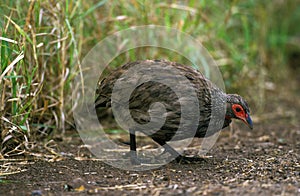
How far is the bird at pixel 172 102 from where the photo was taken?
372 cm

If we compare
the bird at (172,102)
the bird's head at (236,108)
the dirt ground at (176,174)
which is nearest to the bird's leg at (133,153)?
the bird at (172,102)

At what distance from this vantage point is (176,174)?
3570 mm

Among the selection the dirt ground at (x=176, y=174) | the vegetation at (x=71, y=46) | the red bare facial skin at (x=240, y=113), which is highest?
the vegetation at (x=71, y=46)

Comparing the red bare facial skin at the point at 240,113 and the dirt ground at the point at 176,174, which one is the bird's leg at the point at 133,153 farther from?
the red bare facial skin at the point at 240,113

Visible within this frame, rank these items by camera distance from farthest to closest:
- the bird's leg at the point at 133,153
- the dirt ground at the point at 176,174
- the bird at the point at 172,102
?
1. the bird's leg at the point at 133,153
2. the bird at the point at 172,102
3. the dirt ground at the point at 176,174

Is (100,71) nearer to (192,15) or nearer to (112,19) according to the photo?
(112,19)

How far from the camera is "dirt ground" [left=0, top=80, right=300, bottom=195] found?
3.10m

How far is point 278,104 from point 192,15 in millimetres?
1862

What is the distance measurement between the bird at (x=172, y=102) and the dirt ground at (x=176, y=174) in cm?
29

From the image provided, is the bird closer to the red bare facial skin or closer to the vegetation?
the red bare facial skin

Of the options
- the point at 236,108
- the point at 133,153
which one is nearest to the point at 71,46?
the point at 133,153

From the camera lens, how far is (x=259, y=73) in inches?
266

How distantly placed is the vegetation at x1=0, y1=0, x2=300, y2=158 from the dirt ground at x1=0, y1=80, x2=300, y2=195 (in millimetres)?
297

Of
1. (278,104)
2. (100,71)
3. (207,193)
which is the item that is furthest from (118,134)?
(278,104)
